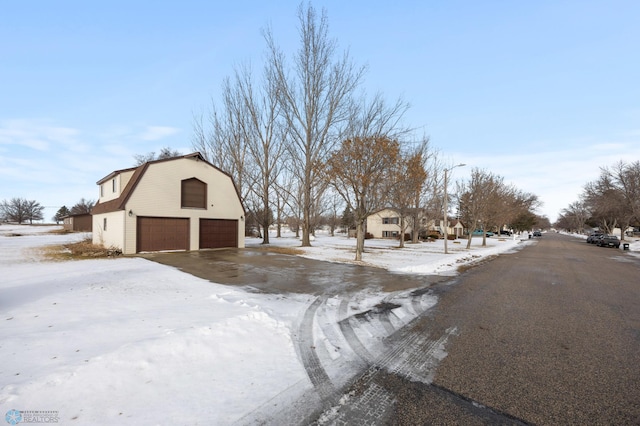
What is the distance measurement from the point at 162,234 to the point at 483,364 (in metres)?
18.5

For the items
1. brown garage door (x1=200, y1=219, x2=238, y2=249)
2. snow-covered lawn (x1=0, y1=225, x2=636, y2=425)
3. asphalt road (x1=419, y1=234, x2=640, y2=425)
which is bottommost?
asphalt road (x1=419, y1=234, x2=640, y2=425)

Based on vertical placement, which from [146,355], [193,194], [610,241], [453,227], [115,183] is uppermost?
[115,183]

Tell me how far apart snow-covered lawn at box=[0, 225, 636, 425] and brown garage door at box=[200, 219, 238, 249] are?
508 inches


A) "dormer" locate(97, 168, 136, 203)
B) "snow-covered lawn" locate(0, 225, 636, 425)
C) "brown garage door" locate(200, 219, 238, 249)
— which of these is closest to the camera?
"snow-covered lawn" locate(0, 225, 636, 425)

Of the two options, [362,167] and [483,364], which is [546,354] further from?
[362,167]

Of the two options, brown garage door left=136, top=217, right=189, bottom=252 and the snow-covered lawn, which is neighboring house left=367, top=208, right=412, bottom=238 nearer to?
brown garage door left=136, top=217, right=189, bottom=252

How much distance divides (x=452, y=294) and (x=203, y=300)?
6.50 metres

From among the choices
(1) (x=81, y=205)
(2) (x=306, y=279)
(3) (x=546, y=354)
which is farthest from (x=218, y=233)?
(1) (x=81, y=205)

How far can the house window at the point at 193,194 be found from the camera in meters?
18.8

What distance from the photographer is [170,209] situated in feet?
59.0

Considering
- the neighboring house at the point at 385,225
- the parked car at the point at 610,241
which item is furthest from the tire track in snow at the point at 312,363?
the neighboring house at the point at 385,225

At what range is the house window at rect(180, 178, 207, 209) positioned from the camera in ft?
61.7

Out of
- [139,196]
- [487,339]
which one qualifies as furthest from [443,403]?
[139,196]

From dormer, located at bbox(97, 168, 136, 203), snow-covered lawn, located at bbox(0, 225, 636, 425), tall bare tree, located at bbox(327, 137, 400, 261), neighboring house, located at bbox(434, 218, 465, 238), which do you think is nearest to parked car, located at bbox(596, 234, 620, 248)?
neighboring house, located at bbox(434, 218, 465, 238)
